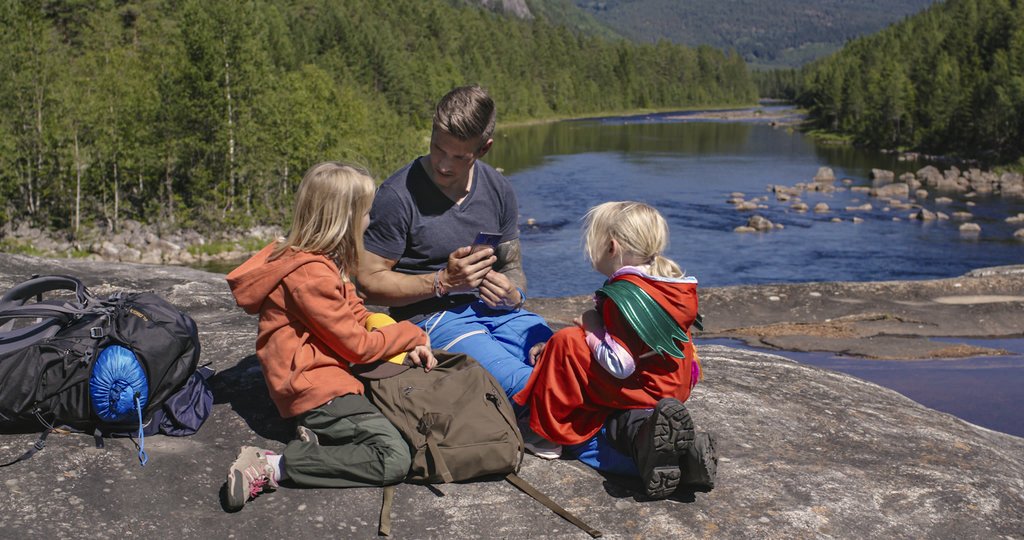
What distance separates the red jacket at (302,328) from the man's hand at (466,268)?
1.91ft

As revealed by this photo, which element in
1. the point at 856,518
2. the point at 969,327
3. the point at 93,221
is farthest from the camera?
the point at 93,221

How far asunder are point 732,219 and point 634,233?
34.5 m

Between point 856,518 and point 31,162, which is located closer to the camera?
point 856,518

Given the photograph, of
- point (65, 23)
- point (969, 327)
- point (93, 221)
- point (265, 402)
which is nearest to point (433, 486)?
point (265, 402)

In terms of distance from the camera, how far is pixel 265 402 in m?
5.10

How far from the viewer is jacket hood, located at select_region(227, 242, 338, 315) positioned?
4.24 m

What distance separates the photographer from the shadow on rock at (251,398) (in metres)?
4.76

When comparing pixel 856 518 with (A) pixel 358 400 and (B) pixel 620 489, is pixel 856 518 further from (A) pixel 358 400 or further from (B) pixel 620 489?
(A) pixel 358 400

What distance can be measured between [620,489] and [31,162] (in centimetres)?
2984

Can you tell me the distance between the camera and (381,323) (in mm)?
4656

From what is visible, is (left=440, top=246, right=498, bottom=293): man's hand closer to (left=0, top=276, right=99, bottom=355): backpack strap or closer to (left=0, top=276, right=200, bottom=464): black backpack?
(left=0, top=276, right=200, bottom=464): black backpack

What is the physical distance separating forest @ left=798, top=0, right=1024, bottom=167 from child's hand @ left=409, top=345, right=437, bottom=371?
205 feet

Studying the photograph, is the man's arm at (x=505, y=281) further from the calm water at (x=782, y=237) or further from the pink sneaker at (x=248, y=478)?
the calm water at (x=782, y=237)

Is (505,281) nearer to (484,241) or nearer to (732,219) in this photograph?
(484,241)
